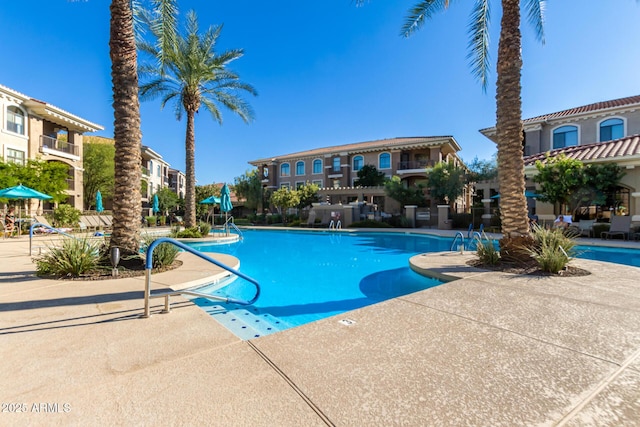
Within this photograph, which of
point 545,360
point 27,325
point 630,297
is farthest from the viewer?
point 630,297

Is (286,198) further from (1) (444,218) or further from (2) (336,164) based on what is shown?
(1) (444,218)

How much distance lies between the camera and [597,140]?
20656 mm

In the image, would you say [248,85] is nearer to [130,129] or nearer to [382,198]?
[130,129]

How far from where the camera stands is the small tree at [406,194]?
2653 centimetres

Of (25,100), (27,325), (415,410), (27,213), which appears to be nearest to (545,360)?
(415,410)

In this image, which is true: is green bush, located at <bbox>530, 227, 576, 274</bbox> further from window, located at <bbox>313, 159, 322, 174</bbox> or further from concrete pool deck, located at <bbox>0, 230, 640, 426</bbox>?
window, located at <bbox>313, 159, 322, 174</bbox>

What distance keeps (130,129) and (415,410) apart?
23.9ft

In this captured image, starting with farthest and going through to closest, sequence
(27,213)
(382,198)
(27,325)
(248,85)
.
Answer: (382,198) < (27,213) < (248,85) < (27,325)

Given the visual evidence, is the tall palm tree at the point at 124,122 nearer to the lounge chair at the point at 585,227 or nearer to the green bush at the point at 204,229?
the green bush at the point at 204,229

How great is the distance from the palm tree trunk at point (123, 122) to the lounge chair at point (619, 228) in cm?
2084

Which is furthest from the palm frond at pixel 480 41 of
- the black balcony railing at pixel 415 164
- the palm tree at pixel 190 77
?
the black balcony railing at pixel 415 164

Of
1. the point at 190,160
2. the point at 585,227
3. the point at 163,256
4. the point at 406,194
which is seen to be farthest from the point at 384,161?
the point at 163,256

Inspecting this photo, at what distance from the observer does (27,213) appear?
19.9 metres

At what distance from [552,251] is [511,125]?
325 centimetres
